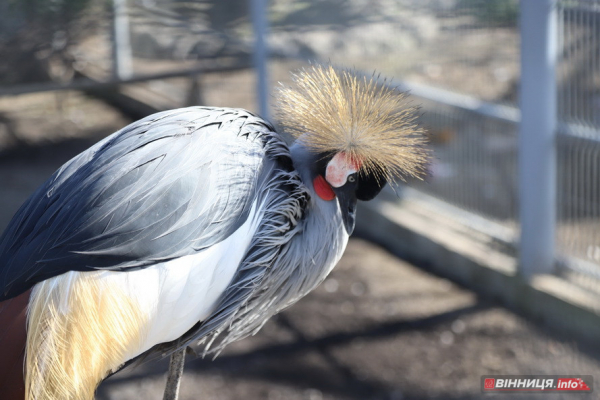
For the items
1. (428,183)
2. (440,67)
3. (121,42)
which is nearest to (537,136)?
(440,67)

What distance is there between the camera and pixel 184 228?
1.09m

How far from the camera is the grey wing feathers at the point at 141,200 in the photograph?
3.40 feet

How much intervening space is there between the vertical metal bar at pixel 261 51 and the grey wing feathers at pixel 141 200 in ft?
8.00

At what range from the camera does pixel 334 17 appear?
10.5 ft

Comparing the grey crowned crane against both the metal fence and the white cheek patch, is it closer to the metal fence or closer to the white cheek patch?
the white cheek patch

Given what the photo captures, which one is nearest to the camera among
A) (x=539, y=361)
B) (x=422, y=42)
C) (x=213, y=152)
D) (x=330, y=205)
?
(x=213, y=152)

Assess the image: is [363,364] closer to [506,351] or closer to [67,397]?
[506,351]

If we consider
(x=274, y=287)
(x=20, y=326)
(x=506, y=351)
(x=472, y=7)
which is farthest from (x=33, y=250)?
(x=472, y=7)

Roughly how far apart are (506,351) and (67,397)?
1.66 metres

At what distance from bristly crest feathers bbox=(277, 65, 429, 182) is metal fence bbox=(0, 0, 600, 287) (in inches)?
9.1

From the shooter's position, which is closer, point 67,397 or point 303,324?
point 67,397

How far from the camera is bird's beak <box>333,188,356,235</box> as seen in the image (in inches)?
47.8

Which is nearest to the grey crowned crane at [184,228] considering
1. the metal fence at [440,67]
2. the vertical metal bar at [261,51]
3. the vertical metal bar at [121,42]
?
the metal fence at [440,67]

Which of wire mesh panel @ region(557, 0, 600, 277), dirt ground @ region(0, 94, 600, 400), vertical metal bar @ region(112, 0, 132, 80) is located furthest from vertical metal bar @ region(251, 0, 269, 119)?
wire mesh panel @ region(557, 0, 600, 277)
